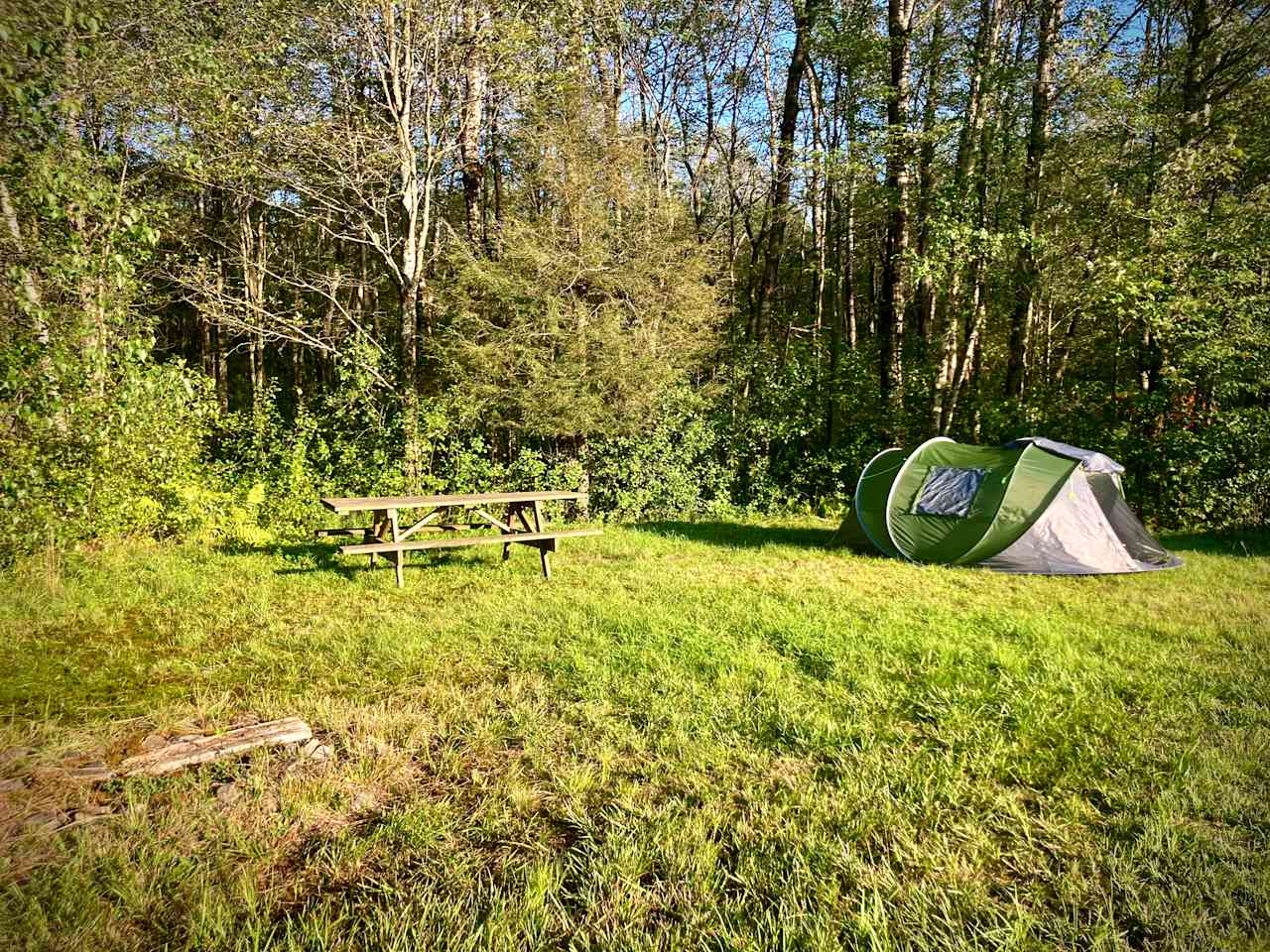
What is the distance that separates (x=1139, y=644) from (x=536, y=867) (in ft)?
16.8

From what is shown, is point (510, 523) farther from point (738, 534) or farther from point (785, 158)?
point (785, 158)

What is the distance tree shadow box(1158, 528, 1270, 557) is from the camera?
9.20 metres

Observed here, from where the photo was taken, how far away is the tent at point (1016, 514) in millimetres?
7652

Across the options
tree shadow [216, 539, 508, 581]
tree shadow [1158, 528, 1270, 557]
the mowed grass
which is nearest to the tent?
the mowed grass

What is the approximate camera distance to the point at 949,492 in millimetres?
8297

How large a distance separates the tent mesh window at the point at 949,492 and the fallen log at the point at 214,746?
7.49 metres

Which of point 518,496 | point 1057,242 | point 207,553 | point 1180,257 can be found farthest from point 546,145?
point 1180,257

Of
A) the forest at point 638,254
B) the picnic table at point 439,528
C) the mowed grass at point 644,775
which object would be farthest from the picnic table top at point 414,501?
the forest at point 638,254

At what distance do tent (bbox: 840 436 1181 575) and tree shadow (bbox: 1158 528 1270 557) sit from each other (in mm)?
1926

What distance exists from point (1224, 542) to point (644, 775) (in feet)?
36.8

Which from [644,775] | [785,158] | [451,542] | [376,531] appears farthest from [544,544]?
[785,158]

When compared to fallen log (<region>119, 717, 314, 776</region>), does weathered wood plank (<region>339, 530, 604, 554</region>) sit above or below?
above

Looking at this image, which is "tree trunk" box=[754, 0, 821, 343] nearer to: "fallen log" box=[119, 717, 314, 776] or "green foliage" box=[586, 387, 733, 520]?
"green foliage" box=[586, 387, 733, 520]

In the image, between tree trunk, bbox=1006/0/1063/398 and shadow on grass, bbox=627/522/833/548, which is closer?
shadow on grass, bbox=627/522/833/548
